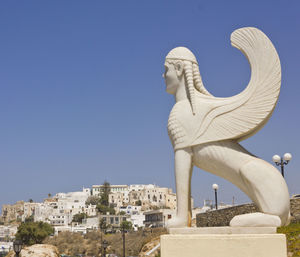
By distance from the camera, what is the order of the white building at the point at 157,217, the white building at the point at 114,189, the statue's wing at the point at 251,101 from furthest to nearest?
the white building at the point at 114,189, the white building at the point at 157,217, the statue's wing at the point at 251,101

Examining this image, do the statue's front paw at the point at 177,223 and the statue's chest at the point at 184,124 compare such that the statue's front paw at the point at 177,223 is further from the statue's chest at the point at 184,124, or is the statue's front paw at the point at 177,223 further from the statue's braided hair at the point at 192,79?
the statue's braided hair at the point at 192,79

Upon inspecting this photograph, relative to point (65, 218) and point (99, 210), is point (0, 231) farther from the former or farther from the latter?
point (99, 210)

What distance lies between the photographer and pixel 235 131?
5238mm

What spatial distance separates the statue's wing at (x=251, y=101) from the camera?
5211 mm

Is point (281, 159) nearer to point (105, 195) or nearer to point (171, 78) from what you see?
point (171, 78)

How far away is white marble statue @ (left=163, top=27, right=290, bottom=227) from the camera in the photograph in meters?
5.00

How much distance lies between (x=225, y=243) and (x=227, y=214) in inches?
653

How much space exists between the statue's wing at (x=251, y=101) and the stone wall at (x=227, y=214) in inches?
421

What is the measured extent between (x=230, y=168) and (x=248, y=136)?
1.63 feet

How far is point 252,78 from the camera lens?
534 cm

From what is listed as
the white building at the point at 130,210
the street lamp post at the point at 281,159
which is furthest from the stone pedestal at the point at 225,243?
the white building at the point at 130,210

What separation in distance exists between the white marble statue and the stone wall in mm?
10596

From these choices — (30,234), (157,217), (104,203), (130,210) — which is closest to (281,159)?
(30,234)

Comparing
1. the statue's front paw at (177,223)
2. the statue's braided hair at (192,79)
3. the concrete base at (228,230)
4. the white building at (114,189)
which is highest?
the white building at (114,189)
